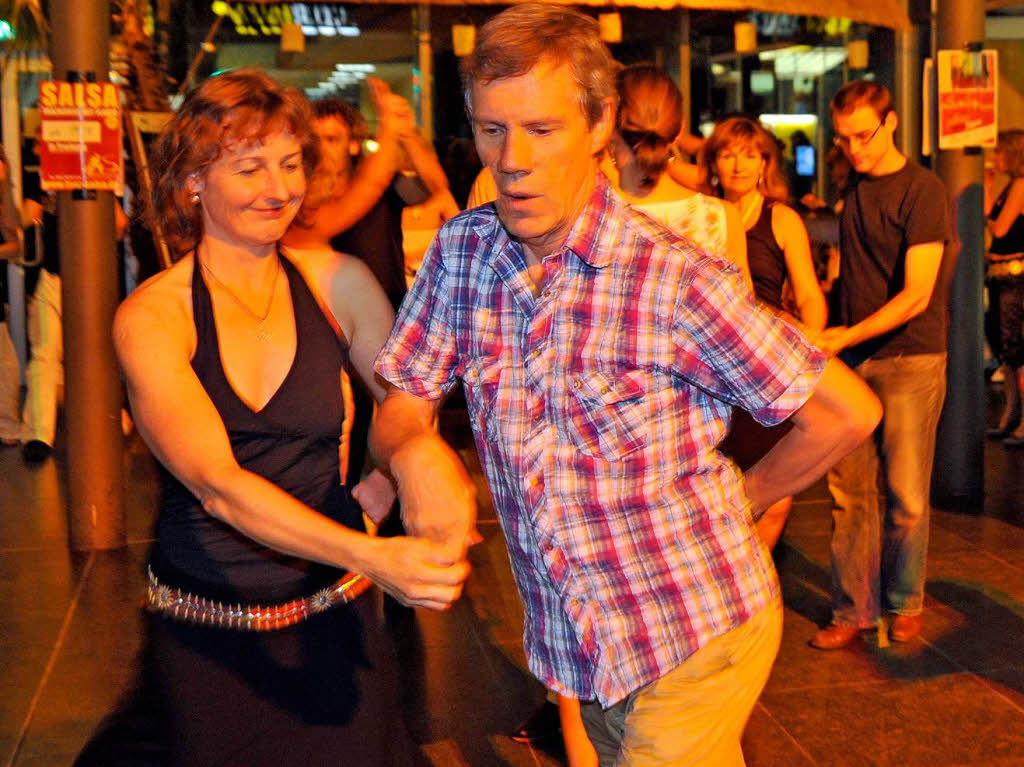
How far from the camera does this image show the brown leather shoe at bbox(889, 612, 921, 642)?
17.4ft

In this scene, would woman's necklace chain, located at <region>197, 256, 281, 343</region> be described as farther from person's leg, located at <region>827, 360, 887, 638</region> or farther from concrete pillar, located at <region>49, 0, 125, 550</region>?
concrete pillar, located at <region>49, 0, 125, 550</region>

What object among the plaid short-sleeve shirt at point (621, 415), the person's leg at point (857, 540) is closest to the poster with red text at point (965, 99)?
the person's leg at point (857, 540)

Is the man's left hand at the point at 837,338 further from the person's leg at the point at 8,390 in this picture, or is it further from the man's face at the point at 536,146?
the person's leg at the point at 8,390

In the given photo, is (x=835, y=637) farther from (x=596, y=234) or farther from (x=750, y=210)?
(x=596, y=234)

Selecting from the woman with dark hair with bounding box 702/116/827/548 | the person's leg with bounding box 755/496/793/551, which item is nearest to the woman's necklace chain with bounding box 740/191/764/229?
the woman with dark hair with bounding box 702/116/827/548

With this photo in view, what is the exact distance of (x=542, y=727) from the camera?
4.43m

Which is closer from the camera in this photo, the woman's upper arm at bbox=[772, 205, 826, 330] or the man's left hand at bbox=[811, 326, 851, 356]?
the man's left hand at bbox=[811, 326, 851, 356]

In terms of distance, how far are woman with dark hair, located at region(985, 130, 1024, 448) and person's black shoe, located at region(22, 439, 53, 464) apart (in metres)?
6.38

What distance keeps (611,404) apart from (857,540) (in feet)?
10.4

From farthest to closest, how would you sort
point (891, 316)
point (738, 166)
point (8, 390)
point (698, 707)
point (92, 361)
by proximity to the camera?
point (8, 390) < point (92, 361) < point (738, 166) < point (891, 316) < point (698, 707)

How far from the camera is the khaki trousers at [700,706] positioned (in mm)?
2385

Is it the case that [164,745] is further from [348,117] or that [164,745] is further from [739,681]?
[348,117]

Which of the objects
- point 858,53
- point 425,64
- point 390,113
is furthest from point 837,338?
point 858,53

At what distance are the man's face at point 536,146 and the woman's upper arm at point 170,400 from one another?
2.18 feet
